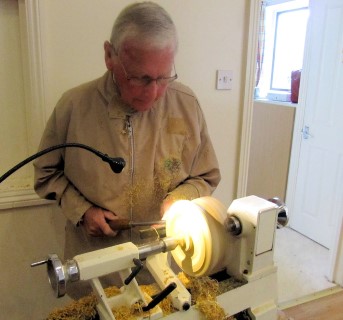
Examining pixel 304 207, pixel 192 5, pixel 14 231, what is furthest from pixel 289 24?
pixel 14 231

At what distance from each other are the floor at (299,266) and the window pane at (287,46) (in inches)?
61.1

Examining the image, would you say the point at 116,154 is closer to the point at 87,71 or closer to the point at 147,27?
the point at 147,27

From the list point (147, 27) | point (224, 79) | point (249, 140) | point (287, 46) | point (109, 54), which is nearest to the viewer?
point (147, 27)

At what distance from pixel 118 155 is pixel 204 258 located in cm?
52

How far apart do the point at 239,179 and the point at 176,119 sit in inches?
36.3

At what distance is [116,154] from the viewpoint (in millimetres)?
1125

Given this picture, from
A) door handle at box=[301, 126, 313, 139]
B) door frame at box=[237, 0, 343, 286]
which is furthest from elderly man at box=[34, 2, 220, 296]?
door handle at box=[301, 126, 313, 139]

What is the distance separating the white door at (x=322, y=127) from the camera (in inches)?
100

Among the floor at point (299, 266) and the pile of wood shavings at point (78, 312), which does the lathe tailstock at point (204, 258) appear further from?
the floor at point (299, 266)

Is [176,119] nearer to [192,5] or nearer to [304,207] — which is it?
[192,5]

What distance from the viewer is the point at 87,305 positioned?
73 cm

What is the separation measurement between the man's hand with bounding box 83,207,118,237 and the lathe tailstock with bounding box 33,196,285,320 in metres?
0.37

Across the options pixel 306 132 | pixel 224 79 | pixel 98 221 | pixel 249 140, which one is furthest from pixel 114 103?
pixel 306 132

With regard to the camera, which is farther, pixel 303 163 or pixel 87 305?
pixel 303 163
